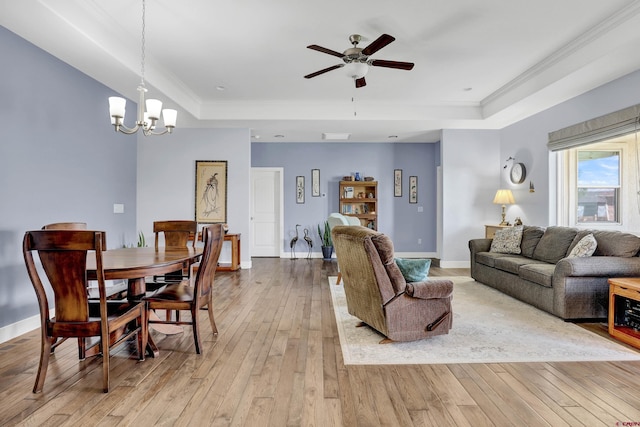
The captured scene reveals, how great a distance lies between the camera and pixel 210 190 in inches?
245

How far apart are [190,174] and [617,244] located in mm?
6019

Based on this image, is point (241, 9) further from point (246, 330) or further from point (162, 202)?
point (162, 202)

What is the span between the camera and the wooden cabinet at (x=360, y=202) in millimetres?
7484

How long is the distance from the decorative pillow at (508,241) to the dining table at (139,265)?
4.00 meters

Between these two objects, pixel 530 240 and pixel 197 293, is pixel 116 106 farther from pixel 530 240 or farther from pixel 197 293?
pixel 530 240

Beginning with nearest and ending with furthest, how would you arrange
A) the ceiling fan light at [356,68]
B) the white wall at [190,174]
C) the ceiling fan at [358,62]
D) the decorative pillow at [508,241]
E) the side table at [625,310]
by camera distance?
the side table at [625,310], the ceiling fan at [358,62], the ceiling fan light at [356,68], the decorative pillow at [508,241], the white wall at [190,174]

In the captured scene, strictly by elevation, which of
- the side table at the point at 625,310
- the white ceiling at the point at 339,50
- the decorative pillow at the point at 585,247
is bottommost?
the side table at the point at 625,310

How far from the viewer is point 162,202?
6.18 metres

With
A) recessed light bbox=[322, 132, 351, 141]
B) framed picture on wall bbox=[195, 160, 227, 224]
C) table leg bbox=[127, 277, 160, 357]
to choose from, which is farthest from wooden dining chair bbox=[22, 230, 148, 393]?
recessed light bbox=[322, 132, 351, 141]

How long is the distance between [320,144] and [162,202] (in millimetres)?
3425

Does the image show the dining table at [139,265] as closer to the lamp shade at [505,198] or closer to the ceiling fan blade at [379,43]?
the ceiling fan blade at [379,43]

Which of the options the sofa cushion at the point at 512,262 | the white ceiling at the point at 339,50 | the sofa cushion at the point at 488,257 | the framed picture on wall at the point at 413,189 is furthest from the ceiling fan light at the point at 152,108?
the framed picture on wall at the point at 413,189

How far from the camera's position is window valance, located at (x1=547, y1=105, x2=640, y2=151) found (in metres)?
3.67

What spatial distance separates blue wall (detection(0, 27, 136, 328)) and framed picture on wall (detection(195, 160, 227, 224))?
1.72 m
